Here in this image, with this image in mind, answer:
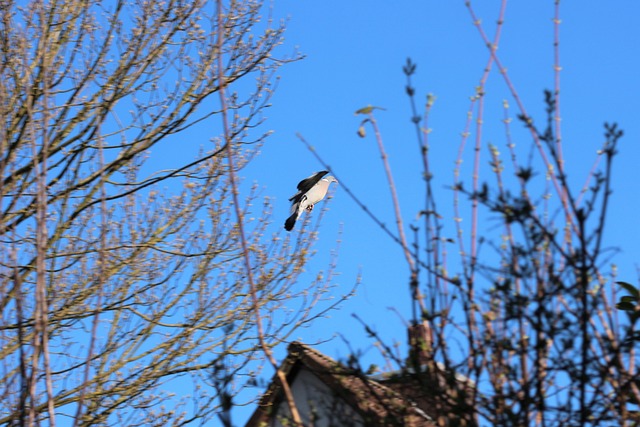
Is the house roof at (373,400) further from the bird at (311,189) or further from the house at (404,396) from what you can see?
the bird at (311,189)

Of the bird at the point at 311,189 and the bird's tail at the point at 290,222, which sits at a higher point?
the bird's tail at the point at 290,222

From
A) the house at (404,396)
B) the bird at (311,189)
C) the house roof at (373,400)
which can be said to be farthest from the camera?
the bird at (311,189)

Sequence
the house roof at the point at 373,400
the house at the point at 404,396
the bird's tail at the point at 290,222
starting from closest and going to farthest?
1. the house at the point at 404,396
2. the house roof at the point at 373,400
3. the bird's tail at the point at 290,222

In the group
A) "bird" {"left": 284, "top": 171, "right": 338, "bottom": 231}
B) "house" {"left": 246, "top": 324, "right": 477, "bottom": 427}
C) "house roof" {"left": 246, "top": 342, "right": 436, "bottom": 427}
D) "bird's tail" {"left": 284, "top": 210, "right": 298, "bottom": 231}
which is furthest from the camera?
"bird's tail" {"left": 284, "top": 210, "right": 298, "bottom": 231}

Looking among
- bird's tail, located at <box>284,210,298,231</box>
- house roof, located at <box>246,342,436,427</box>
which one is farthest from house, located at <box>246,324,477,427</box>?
bird's tail, located at <box>284,210,298,231</box>

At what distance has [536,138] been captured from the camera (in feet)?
11.0

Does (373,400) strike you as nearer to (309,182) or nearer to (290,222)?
(309,182)

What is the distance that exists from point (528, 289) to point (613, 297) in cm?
41

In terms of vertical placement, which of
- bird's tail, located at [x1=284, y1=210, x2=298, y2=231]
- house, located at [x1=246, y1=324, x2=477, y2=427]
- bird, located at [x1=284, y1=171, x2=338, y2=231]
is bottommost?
house, located at [x1=246, y1=324, x2=477, y2=427]

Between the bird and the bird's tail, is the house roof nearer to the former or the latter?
the bird

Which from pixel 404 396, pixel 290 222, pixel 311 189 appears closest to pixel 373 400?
pixel 404 396

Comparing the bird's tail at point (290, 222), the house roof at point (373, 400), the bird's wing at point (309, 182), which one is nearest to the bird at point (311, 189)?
the bird's wing at point (309, 182)

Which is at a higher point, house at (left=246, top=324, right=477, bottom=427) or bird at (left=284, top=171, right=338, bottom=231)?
bird at (left=284, top=171, right=338, bottom=231)

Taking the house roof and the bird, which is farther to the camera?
the bird
